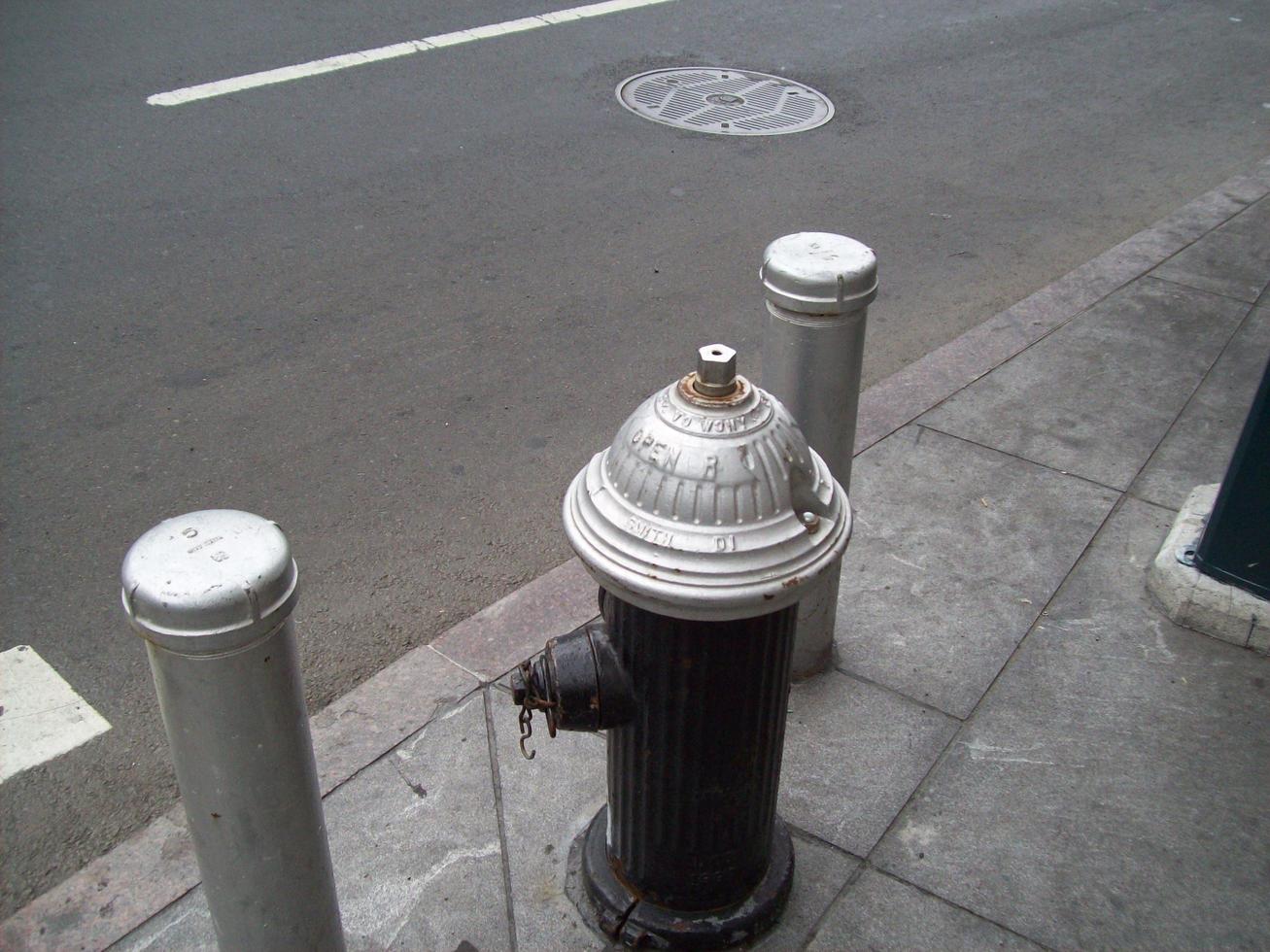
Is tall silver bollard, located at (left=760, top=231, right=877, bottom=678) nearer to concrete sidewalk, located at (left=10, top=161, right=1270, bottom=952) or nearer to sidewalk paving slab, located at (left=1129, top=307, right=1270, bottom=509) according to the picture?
concrete sidewalk, located at (left=10, top=161, right=1270, bottom=952)

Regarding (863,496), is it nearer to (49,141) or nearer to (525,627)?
(525,627)

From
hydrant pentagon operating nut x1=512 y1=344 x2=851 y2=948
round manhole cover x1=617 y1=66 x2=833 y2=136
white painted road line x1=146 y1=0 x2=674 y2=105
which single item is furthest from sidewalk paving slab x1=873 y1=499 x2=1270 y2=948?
white painted road line x1=146 y1=0 x2=674 y2=105

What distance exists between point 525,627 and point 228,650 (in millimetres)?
1951

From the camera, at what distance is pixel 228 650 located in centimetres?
173

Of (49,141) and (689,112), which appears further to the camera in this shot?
(689,112)

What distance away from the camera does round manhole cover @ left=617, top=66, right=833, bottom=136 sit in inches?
314

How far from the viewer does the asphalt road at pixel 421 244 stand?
4090 millimetres

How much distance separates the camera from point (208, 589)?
66.8 inches

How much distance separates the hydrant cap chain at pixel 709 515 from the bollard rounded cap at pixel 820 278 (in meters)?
0.71

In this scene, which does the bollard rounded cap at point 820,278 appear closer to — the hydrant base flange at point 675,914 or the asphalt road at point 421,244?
the hydrant base flange at point 675,914

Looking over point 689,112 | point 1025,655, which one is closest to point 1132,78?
point 689,112

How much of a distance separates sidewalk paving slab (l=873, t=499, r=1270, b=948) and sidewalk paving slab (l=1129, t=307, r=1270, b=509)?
766mm

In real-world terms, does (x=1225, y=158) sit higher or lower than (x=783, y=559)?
lower

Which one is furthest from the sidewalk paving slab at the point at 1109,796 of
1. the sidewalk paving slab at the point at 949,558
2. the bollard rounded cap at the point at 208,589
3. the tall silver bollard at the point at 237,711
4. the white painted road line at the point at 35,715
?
the white painted road line at the point at 35,715
